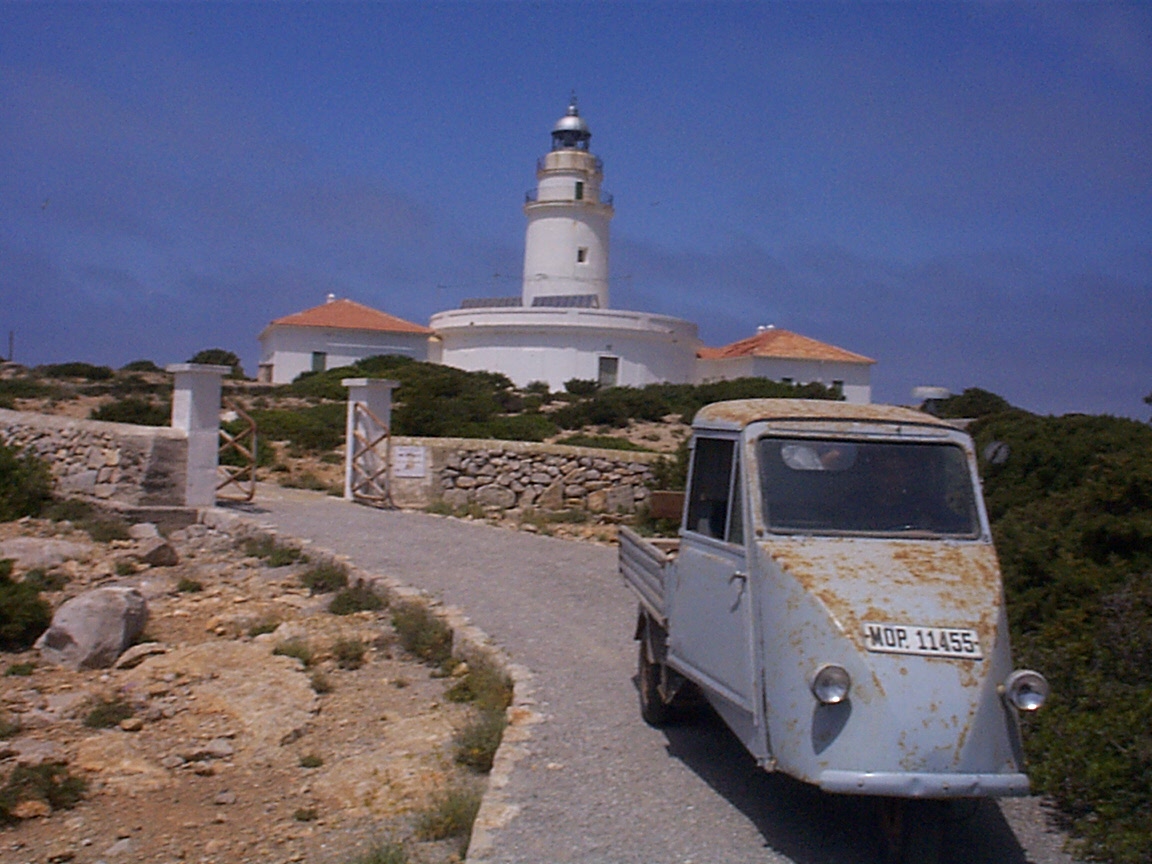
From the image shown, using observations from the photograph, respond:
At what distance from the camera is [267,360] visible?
55.9 m

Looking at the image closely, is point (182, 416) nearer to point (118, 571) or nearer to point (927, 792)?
point (118, 571)

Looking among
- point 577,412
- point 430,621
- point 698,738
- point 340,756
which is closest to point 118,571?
point 430,621

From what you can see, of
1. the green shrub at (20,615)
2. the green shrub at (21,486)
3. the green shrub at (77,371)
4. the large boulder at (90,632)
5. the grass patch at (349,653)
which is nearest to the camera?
the grass patch at (349,653)

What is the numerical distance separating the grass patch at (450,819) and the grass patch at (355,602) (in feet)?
20.1

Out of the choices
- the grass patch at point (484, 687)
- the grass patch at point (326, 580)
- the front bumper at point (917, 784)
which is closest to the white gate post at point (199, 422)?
the grass patch at point (326, 580)

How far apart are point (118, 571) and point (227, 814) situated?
25.6ft

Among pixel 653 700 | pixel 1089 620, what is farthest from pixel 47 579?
pixel 1089 620

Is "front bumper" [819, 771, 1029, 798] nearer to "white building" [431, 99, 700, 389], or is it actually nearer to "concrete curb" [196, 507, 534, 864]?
"concrete curb" [196, 507, 534, 864]

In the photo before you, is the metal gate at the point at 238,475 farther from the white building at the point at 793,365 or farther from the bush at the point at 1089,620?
the white building at the point at 793,365

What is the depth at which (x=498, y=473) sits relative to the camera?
2053 cm

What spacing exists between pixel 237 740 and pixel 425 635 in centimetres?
233

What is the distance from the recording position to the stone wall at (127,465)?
1689 centimetres

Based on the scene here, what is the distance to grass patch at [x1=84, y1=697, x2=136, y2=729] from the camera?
917cm

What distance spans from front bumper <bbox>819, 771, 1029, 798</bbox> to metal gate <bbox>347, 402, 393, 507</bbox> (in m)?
15.9
